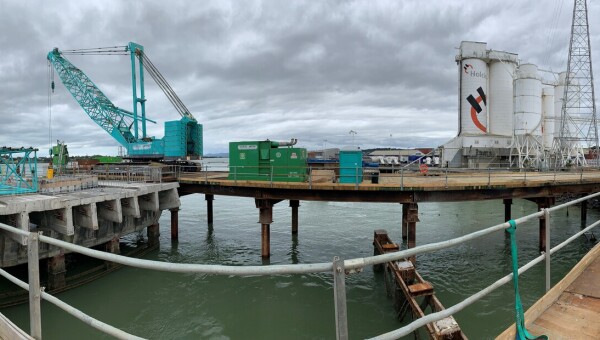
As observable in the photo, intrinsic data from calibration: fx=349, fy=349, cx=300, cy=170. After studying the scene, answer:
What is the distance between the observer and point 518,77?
38875mm

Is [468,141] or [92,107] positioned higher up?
[92,107]

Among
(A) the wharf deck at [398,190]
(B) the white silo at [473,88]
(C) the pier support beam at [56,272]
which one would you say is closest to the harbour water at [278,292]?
(C) the pier support beam at [56,272]

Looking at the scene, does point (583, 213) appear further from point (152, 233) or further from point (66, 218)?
point (66, 218)

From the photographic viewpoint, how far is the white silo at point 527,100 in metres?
38.3

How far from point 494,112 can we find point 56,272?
41478 mm

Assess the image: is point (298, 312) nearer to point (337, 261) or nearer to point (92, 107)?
point (337, 261)

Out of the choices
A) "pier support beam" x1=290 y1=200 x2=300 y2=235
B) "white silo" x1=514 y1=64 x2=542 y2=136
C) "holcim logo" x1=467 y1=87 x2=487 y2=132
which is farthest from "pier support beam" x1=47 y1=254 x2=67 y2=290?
"white silo" x1=514 y1=64 x2=542 y2=136

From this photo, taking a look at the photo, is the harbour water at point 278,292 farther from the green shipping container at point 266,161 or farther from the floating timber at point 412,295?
the green shipping container at point 266,161

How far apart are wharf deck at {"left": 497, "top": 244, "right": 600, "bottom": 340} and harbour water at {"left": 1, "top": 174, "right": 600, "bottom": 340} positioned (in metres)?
6.31

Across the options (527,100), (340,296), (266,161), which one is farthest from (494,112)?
(340,296)

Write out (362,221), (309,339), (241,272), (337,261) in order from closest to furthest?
(337,261) → (241,272) → (309,339) → (362,221)

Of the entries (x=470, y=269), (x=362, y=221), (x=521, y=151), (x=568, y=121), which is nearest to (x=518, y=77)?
(x=521, y=151)

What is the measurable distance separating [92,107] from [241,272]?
42105 millimetres

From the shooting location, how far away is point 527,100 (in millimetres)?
38469
